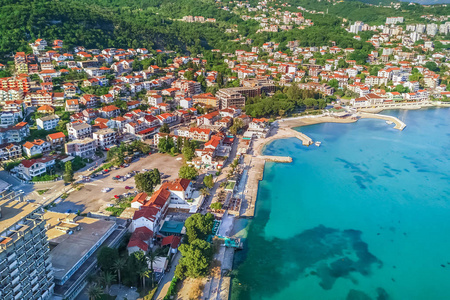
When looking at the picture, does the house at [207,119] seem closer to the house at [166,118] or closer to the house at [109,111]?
the house at [166,118]

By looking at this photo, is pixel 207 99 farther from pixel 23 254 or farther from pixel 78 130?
pixel 23 254

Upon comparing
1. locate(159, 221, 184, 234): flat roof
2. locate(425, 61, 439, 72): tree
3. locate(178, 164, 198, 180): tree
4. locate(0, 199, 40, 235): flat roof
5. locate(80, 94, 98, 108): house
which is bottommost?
locate(159, 221, 184, 234): flat roof

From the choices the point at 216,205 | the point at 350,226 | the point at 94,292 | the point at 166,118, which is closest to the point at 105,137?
the point at 166,118

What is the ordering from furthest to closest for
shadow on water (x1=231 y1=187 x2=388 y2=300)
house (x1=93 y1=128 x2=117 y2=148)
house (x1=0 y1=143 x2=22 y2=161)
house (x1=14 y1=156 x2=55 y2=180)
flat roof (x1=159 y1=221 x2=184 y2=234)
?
house (x1=93 y1=128 x2=117 y2=148) → house (x1=0 y1=143 x2=22 y2=161) → house (x1=14 y1=156 x2=55 y2=180) → flat roof (x1=159 y1=221 x2=184 y2=234) → shadow on water (x1=231 y1=187 x2=388 y2=300)

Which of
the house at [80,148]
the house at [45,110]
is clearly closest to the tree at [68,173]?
the house at [80,148]

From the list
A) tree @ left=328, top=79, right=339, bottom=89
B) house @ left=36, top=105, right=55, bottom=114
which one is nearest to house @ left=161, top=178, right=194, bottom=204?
house @ left=36, top=105, right=55, bottom=114

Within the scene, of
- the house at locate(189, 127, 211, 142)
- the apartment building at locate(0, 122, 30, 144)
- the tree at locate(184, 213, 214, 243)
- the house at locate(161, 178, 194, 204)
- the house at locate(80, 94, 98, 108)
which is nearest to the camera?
the tree at locate(184, 213, 214, 243)

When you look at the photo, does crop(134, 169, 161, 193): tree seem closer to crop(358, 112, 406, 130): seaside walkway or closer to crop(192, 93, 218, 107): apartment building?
crop(192, 93, 218, 107): apartment building
